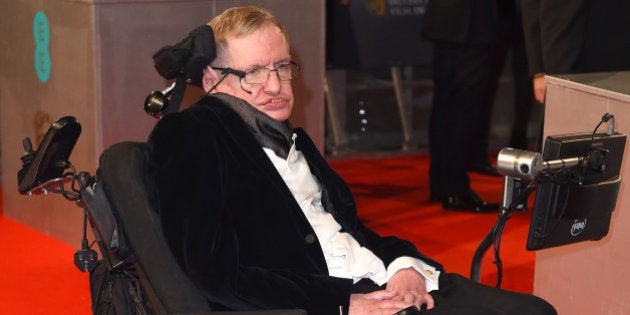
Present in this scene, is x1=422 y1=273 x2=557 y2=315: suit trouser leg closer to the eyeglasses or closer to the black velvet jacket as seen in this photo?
the black velvet jacket

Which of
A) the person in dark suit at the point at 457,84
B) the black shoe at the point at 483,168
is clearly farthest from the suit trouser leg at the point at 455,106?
the black shoe at the point at 483,168

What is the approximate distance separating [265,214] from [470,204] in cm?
334

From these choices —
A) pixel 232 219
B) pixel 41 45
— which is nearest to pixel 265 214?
pixel 232 219

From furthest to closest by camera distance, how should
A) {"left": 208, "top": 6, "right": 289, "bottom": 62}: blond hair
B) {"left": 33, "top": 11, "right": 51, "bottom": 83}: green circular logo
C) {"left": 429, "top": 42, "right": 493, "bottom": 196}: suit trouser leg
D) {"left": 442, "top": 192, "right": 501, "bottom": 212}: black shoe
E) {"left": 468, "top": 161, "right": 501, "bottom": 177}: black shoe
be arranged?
{"left": 468, "top": 161, "right": 501, "bottom": 177}: black shoe → {"left": 442, "top": 192, "right": 501, "bottom": 212}: black shoe → {"left": 429, "top": 42, "right": 493, "bottom": 196}: suit trouser leg → {"left": 33, "top": 11, "right": 51, "bottom": 83}: green circular logo → {"left": 208, "top": 6, "right": 289, "bottom": 62}: blond hair

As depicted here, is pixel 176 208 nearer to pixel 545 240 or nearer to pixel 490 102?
pixel 545 240

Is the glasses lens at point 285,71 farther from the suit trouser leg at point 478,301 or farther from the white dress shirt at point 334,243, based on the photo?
the suit trouser leg at point 478,301

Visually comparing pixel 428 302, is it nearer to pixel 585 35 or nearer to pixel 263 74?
pixel 263 74

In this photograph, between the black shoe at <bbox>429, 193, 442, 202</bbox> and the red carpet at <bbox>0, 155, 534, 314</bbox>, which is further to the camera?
the black shoe at <bbox>429, 193, 442, 202</bbox>

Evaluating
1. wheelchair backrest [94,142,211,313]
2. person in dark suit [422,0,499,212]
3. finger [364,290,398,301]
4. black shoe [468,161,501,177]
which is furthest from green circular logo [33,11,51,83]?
black shoe [468,161,501,177]

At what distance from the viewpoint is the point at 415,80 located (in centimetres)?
778

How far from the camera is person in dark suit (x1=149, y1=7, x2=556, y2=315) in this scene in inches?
96.9

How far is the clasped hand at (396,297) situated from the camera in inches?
102

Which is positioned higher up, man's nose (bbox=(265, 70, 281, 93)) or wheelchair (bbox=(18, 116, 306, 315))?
man's nose (bbox=(265, 70, 281, 93))

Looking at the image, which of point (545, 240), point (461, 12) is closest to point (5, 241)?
point (461, 12)
